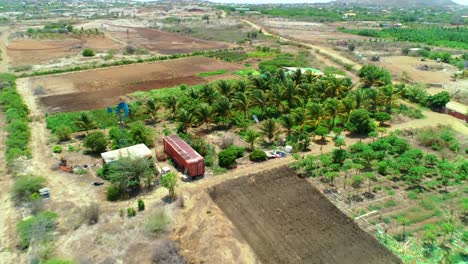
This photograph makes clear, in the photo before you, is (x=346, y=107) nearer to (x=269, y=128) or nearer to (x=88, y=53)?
(x=269, y=128)

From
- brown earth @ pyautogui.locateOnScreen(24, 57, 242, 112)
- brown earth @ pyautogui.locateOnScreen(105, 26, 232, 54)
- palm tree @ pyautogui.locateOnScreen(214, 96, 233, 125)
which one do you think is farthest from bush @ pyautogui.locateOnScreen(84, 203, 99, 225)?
brown earth @ pyautogui.locateOnScreen(105, 26, 232, 54)

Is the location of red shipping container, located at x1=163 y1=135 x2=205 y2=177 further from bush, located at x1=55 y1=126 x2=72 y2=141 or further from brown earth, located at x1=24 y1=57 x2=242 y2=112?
brown earth, located at x1=24 y1=57 x2=242 y2=112

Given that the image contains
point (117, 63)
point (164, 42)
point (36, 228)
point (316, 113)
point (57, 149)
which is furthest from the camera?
point (164, 42)

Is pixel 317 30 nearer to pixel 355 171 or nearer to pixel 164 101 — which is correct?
pixel 164 101

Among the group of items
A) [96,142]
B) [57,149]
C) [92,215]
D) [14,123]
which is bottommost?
[57,149]

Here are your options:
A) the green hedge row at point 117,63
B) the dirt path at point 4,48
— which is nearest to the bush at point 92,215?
the green hedge row at point 117,63

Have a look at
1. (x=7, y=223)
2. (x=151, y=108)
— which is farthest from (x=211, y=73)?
(x=7, y=223)

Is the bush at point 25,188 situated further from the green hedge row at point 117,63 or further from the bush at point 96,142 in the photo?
the green hedge row at point 117,63
